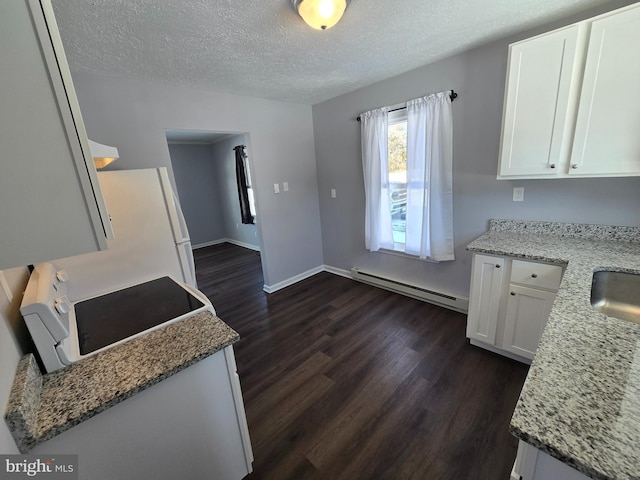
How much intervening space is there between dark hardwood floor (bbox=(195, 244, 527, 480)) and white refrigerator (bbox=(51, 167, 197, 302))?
1033mm

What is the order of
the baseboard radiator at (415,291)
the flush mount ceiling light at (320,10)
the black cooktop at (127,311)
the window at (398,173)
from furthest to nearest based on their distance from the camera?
the window at (398,173), the baseboard radiator at (415,291), the flush mount ceiling light at (320,10), the black cooktop at (127,311)

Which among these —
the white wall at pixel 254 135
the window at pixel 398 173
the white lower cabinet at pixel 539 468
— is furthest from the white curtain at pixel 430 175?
the white lower cabinet at pixel 539 468

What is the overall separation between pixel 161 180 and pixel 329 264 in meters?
2.55

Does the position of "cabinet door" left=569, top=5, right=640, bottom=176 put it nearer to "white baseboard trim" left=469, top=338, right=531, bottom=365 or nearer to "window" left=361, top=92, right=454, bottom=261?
"window" left=361, top=92, right=454, bottom=261

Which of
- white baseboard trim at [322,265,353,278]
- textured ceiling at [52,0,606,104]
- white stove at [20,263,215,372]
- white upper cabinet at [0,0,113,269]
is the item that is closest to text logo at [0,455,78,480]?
white stove at [20,263,215,372]

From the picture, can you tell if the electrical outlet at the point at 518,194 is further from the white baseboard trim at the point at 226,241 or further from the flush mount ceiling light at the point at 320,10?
the white baseboard trim at the point at 226,241

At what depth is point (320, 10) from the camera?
4.36ft

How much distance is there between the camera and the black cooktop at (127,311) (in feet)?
3.75

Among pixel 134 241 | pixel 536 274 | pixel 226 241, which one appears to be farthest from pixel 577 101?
pixel 226 241

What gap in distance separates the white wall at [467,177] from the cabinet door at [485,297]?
580 millimetres

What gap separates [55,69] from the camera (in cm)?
61

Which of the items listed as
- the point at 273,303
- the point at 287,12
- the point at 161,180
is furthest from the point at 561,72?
the point at 273,303

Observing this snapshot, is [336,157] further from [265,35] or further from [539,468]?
[539,468]

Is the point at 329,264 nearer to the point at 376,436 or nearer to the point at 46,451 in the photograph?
the point at 376,436
